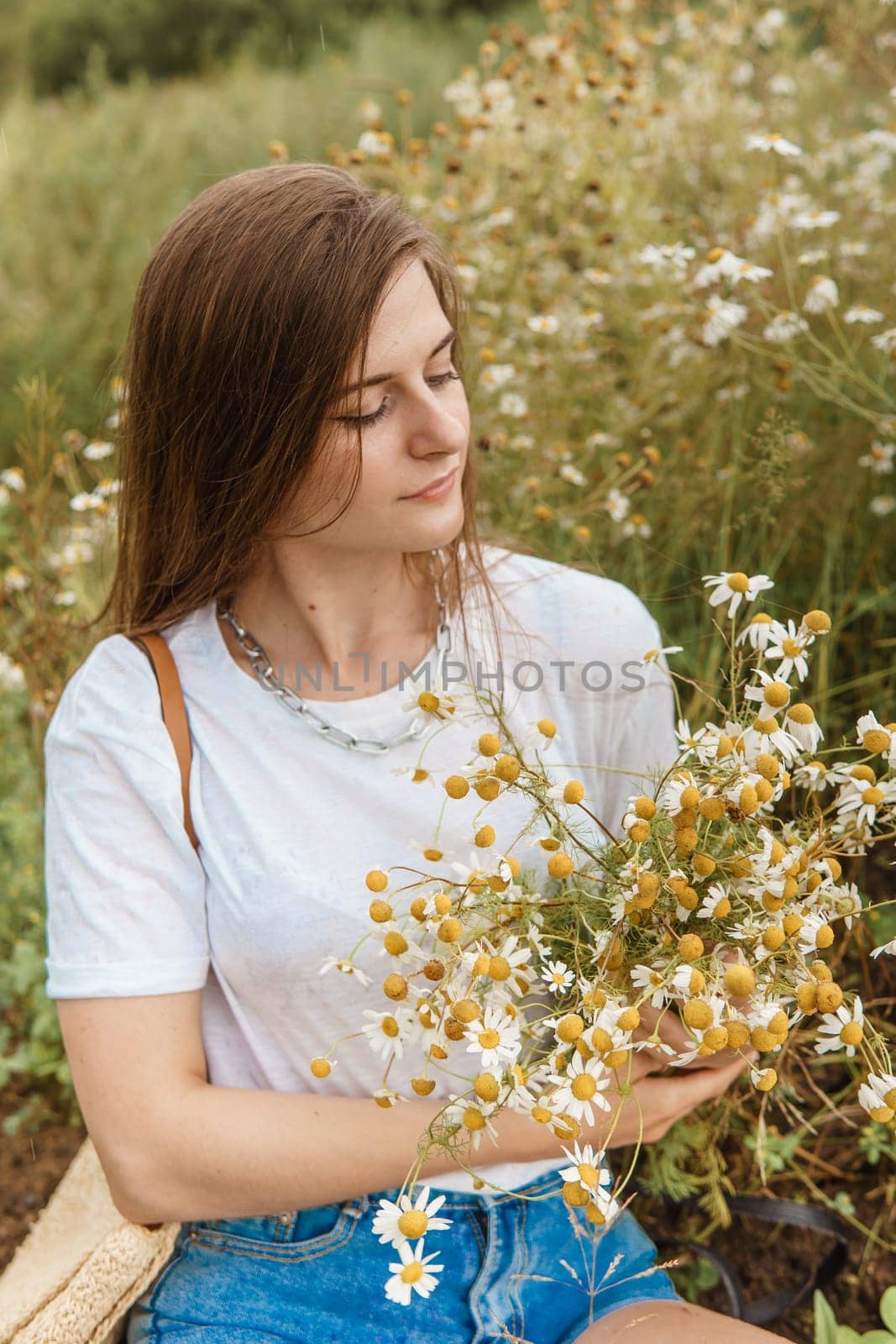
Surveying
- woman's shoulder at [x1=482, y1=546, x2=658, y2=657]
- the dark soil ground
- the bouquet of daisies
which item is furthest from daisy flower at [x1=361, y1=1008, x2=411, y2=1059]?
the dark soil ground

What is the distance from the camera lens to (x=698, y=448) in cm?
229

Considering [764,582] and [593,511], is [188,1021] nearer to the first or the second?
[764,582]

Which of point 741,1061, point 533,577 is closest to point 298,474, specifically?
point 533,577

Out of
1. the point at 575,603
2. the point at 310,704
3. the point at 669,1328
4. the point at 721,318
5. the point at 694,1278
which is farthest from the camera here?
the point at 721,318

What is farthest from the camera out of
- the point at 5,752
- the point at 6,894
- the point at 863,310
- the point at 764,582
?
the point at 5,752

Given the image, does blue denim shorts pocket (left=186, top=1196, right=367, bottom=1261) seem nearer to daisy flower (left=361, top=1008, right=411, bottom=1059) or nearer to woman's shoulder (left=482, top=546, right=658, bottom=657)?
daisy flower (left=361, top=1008, right=411, bottom=1059)

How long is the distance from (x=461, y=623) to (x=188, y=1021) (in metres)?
0.62

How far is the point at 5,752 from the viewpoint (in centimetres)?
254

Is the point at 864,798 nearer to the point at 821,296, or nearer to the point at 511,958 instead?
the point at 511,958

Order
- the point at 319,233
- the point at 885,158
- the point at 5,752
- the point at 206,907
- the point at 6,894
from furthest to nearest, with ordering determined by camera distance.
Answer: the point at 885,158 < the point at 5,752 < the point at 6,894 < the point at 206,907 < the point at 319,233

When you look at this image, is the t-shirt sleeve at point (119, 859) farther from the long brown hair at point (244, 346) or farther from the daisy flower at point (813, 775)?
the daisy flower at point (813, 775)

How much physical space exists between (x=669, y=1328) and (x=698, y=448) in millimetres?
1583

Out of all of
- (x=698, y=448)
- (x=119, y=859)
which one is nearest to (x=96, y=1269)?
(x=119, y=859)

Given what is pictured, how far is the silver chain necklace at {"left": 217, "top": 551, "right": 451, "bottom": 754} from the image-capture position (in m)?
1.44
